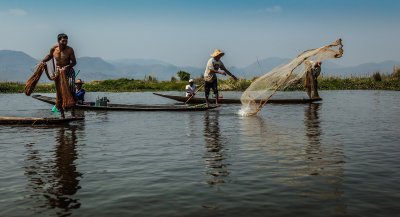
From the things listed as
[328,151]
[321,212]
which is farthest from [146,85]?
[321,212]

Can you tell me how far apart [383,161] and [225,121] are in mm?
6114

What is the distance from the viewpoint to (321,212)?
3.95 metres

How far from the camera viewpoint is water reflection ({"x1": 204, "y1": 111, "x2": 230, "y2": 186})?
527 centimetres

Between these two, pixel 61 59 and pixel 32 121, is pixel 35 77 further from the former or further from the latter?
pixel 32 121

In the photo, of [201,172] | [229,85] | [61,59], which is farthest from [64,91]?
[229,85]

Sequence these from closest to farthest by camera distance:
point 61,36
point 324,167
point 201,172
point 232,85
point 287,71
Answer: point 201,172 < point 324,167 < point 61,36 < point 287,71 < point 232,85

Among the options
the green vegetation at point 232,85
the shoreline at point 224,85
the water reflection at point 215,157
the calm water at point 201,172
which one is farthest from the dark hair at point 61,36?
the shoreline at point 224,85

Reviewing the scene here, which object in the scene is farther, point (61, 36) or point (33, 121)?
point (33, 121)

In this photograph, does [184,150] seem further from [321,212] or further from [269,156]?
[321,212]

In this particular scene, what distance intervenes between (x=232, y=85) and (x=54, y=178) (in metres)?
Result: 35.6

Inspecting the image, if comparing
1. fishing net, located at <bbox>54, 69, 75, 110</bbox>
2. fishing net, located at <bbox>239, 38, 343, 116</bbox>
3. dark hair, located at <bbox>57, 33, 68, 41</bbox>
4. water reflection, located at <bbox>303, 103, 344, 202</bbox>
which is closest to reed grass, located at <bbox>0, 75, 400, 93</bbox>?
fishing net, located at <bbox>239, 38, 343, 116</bbox>

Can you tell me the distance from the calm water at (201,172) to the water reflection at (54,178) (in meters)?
0.01

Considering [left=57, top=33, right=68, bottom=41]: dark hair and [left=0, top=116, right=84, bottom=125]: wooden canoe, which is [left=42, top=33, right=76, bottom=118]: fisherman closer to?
[left=57, top=33, right=68, bottom=41]: dark hair

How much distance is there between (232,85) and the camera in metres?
40.4
